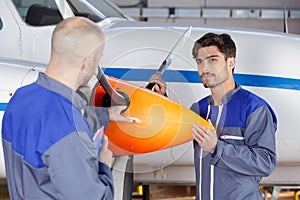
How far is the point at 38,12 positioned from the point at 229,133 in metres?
1.94

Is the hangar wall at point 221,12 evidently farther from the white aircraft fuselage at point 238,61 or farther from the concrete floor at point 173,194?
the white aircraft fuselage at point 238,61

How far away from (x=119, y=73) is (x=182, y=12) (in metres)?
8.58

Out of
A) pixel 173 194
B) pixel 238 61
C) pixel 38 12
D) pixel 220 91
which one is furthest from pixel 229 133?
pixel 173 194

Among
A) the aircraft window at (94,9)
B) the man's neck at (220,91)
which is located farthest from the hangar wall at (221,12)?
the man's neck at (220,91)

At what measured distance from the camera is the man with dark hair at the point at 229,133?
9.68ft

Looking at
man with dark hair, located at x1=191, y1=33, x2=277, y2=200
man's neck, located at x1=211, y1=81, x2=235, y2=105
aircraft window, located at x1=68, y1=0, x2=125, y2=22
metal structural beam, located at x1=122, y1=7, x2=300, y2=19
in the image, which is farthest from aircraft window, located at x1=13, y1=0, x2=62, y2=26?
metal structural beam, located at x1=122, y1=7, x2=300, y2=19

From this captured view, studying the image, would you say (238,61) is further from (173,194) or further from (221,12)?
(221,12)

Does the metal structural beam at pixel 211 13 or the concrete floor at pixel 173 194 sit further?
the metal structural beam at pixel 211 13

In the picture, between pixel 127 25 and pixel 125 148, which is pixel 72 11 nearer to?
pixel 127 25

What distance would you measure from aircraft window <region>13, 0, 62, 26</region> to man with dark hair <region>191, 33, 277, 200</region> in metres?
1.60

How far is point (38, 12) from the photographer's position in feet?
14.7

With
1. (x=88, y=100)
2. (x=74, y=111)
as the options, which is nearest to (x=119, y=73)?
(x=88, y=100)

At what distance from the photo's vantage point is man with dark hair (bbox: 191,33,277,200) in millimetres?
2949

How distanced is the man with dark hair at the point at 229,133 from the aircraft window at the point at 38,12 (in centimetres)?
160
